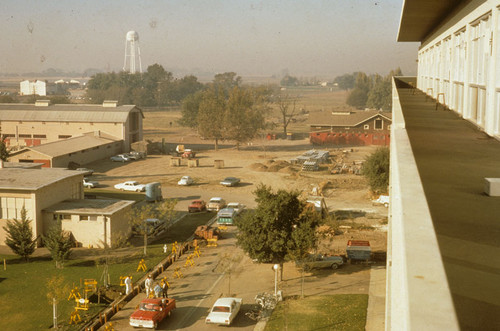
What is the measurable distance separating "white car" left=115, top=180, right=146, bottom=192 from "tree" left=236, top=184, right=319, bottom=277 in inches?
757

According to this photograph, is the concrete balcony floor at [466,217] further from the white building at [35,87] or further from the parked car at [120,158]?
the white building at [35,87]

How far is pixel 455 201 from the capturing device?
2.87 m

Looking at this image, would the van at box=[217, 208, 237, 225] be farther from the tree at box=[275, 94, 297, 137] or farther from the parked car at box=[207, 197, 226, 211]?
the tree at box=[275, 94, 297, 137]

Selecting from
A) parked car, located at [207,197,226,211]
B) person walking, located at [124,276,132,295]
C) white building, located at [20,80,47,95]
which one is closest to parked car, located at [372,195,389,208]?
parked car, located at [207,197,226,211]

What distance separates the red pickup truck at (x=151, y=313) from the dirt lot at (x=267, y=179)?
Answer: 8575 millimetres

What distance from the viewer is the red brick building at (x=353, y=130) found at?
65.0 metres

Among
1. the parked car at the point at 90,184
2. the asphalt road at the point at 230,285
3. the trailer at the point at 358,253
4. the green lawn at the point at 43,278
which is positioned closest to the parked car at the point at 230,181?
the parked car at the point at 90,184

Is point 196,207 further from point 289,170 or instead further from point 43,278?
point 289,170

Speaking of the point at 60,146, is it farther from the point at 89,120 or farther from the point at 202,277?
the point at 202,277

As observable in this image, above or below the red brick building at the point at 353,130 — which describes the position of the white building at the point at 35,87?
above

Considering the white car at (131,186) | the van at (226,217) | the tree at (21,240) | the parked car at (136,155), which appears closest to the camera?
the tree at (21,240)

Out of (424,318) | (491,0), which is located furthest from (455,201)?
(491,0)

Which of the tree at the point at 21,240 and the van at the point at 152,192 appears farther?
the van at the point at 152,192

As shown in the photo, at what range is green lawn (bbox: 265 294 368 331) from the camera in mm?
15734
